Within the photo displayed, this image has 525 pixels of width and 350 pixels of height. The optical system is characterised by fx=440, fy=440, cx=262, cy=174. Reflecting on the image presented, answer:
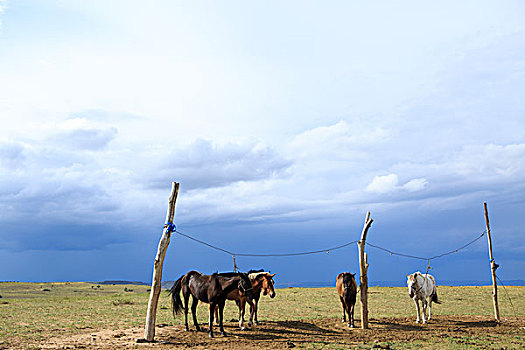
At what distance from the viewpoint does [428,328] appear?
18.4 metres

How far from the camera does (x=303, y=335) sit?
53.1ft

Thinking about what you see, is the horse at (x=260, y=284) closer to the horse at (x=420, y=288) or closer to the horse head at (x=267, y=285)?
the horse head at (x=267, y=285)

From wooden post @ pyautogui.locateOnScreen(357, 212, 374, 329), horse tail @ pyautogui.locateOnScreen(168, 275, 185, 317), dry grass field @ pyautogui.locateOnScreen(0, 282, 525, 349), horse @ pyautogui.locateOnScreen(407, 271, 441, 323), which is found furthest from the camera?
horse @ pyautogui.locateOnScreen(407, 271, 441, 323)

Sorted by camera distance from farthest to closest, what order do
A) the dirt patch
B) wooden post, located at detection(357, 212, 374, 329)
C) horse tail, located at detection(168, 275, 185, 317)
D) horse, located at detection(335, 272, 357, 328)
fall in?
horse, located at detection(335, 272, 357, 328) → wooden post, located at detection(357, 212, 374, 329) → horse tail, located at detection(168, 275, 185, 317) → the dirt patch

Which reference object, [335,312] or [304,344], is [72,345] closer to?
[304,344]

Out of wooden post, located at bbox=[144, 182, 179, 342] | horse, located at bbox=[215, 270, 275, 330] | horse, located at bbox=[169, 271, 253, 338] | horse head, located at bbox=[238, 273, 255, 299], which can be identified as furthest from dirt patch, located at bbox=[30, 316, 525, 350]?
horse head, located at bbox=[238, 273, 255, 299]

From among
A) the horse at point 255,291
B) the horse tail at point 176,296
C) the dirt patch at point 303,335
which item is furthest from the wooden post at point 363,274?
the horse tail at point 176,296

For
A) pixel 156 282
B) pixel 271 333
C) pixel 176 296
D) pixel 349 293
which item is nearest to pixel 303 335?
pixel 271 333

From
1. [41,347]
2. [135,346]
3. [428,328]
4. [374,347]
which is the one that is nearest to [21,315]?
[41,347]

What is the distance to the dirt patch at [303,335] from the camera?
46.5ft

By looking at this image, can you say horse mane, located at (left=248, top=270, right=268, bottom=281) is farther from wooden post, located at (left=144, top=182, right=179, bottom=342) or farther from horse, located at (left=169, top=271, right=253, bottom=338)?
wooden post, located at (left=144, top=182, right=179, bottom=342)

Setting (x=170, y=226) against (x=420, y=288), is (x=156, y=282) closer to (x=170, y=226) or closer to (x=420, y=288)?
(x=170, y=226)

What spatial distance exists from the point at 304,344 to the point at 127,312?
1373 cm

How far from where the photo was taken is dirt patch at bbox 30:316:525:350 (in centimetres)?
1416
